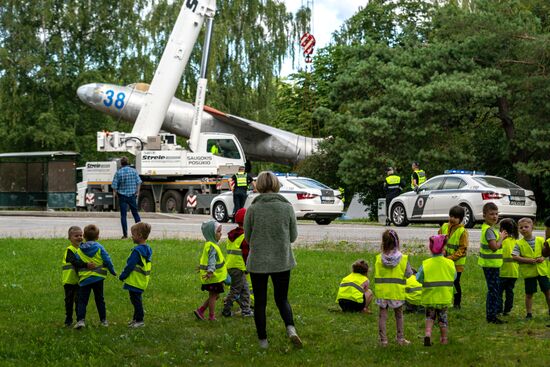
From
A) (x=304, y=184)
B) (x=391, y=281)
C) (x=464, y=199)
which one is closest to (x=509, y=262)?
(x=391, y=281)

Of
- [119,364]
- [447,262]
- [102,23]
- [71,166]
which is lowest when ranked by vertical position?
[119,364]

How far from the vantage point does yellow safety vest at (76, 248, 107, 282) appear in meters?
9.97

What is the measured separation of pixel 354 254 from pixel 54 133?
131ft

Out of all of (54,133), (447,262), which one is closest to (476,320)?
(447,262)

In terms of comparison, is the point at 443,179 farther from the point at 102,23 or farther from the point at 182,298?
the point at 102,23

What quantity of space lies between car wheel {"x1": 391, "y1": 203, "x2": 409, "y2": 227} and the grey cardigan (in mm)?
18208

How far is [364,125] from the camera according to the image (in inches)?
1438

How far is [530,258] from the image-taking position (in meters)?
10.5

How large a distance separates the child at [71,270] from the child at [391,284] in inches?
118

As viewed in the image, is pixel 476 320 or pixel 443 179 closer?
pixel 476 320

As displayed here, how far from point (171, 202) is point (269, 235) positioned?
30475mm

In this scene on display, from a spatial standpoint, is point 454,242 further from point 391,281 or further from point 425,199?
point 425,199

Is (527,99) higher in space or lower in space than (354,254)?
higher

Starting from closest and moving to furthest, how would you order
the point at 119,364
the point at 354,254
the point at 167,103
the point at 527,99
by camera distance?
the point at 119,364
the point at 354,254
the point at 527,99
the point at 167,103
